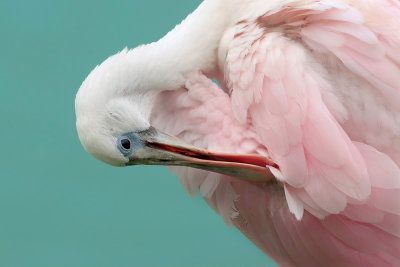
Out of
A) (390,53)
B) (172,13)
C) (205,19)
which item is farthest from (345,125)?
(172,13)

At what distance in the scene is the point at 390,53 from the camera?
2.12 m

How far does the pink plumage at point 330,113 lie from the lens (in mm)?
2100

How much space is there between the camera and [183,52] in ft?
8.04

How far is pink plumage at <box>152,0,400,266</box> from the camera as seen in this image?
2.10m

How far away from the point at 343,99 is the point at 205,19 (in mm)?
513

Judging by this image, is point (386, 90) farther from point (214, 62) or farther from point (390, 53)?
point (214, 62)

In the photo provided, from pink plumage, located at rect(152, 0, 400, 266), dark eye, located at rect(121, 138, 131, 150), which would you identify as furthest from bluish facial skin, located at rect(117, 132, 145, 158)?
pink plumage, located at rect(152, 0, 400, 266)

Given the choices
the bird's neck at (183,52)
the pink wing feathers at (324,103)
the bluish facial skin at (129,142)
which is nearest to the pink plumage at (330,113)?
the pink wing feathers at (324,103)

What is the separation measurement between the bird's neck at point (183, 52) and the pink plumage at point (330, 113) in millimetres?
150

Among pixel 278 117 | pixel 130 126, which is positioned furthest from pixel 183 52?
pixel 278 117

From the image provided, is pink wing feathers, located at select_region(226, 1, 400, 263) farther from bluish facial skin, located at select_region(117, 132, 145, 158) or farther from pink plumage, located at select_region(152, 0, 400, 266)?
bluish facial skin, located at select_region(117, 132, 145, 158)

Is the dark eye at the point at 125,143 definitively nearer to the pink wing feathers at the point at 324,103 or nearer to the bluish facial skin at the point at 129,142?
the bluish facial skin at the point at 129,142

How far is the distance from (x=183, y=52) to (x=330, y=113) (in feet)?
1.71

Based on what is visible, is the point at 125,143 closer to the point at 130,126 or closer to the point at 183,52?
the point at 130,126
